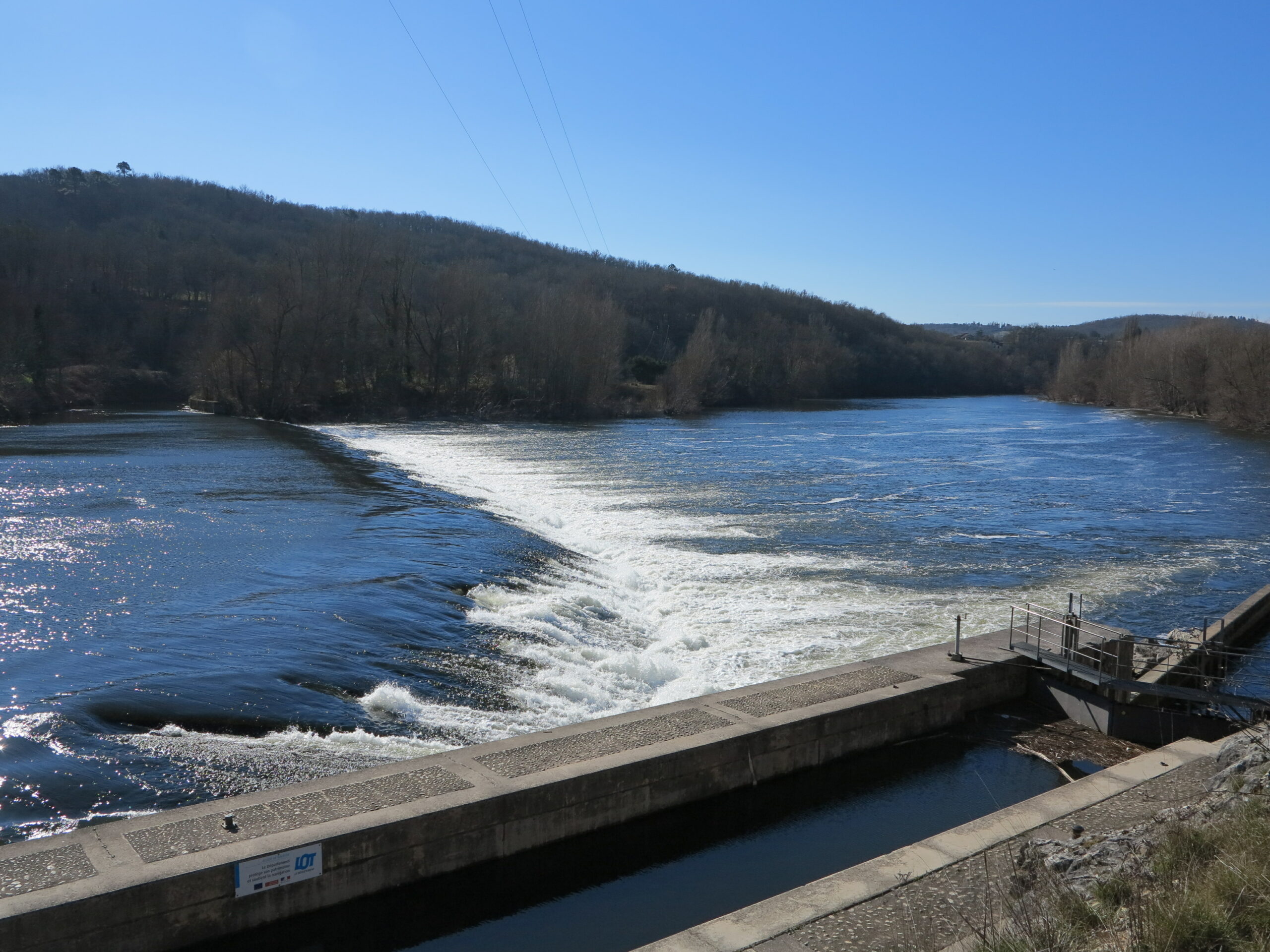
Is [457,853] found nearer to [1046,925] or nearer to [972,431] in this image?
[1046,925]

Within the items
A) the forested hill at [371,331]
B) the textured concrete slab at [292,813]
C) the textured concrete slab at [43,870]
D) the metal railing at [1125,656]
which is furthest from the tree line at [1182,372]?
the textured concrete slab at [43,870]

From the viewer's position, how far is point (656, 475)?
127 feet

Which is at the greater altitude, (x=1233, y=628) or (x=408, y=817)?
(x=408, y=817)

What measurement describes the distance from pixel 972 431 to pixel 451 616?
57536mm

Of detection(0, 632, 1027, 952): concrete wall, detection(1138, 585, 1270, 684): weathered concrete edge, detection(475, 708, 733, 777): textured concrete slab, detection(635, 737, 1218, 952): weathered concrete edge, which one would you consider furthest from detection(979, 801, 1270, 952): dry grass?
detection(1138, 585, 1270, 684): weathered concrete edge

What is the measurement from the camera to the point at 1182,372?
8819 centimetres

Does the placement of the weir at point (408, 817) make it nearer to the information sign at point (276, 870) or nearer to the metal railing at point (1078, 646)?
the information sign at point (276, 870)

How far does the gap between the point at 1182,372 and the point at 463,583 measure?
8747 cm

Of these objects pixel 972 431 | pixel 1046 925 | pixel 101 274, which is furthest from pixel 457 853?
pixel 101 274

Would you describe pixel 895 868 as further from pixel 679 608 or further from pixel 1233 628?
pixel 1233 628

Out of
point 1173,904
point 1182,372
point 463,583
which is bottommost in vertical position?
point 463,583

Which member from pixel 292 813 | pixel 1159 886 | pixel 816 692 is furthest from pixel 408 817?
pixel 816 692

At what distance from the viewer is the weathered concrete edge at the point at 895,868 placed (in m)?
6.57

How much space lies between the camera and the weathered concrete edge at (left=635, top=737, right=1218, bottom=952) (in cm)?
657
